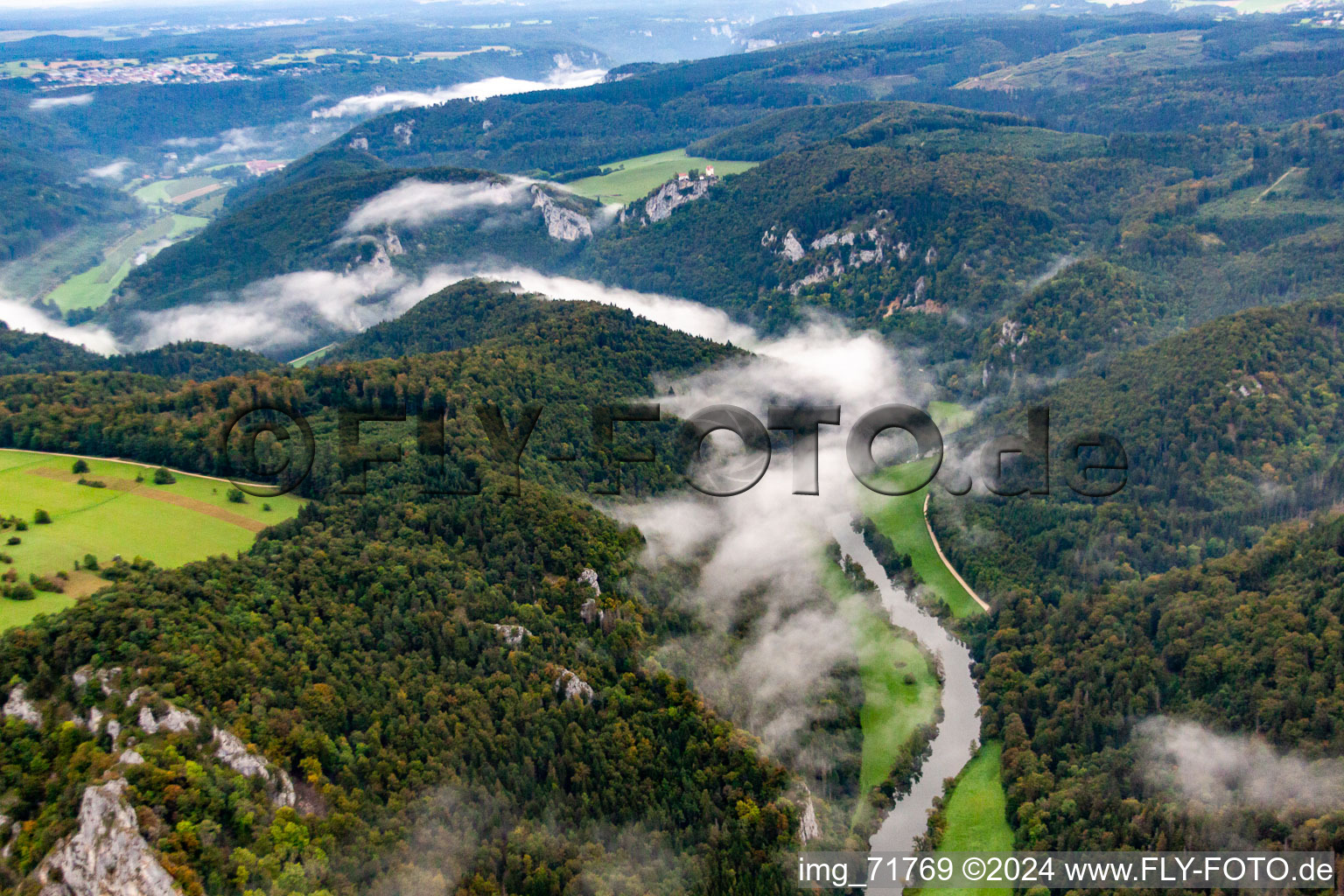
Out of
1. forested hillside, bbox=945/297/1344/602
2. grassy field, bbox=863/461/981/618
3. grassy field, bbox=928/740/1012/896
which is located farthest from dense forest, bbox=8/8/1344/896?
grassy field, bbox=863/461/981/618

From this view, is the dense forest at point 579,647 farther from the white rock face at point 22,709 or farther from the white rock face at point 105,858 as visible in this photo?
the white rock face at point 105,858

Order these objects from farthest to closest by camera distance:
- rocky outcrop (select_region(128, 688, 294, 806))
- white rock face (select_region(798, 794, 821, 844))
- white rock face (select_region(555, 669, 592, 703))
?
white rock face (select_region(555, 669, 592, 703)) → white rock face (select_region(798, 794, 821, 844)) → rocky outcrop (select_region(128, 688, 294, 806))

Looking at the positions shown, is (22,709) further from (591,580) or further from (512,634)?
(591,580)

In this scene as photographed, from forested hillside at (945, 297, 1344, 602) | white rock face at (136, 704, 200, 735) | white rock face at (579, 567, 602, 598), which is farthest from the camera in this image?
forested hillside at (945, 297, 1344, 602)

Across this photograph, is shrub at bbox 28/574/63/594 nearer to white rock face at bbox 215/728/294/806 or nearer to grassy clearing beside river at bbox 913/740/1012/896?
white rock face at bbox 215/728/294/806

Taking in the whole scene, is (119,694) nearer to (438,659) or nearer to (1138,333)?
(438,659)

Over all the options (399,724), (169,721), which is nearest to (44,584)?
(169,721)

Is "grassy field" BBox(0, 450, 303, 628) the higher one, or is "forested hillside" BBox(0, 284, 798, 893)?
"grassy field" BBox(0, 450, 303, 628)
